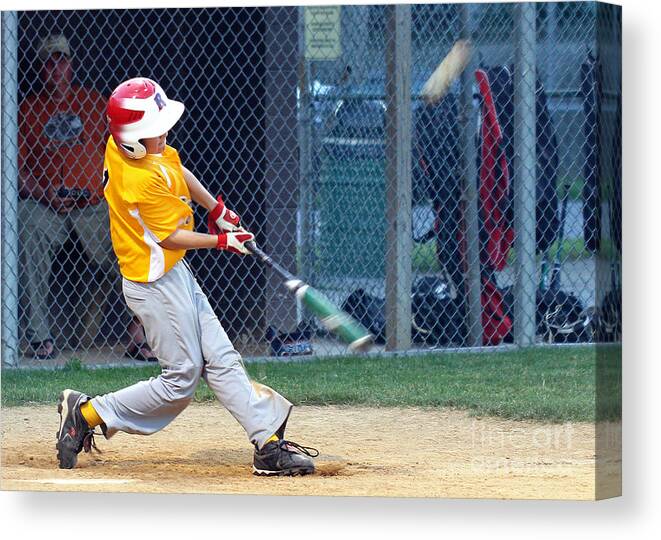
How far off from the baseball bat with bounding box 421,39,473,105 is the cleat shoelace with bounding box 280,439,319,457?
211 centimetres

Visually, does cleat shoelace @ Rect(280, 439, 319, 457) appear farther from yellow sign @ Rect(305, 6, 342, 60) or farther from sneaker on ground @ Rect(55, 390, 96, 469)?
yellow sign @ Rect(305, 6, 342, 60)

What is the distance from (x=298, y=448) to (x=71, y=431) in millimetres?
886

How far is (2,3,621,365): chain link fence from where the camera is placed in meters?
7.91

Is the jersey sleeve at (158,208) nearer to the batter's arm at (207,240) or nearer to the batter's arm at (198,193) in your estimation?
the batter's arm at (207,240)

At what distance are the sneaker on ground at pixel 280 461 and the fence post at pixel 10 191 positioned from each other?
1.60m

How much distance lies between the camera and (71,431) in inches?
263

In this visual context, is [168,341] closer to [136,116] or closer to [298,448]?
[298,448]

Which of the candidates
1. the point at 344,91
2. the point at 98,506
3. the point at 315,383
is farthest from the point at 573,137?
the point at 98,506

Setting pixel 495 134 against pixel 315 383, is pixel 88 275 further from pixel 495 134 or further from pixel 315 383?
pixel 495 134

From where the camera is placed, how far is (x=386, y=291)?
8.16 meters

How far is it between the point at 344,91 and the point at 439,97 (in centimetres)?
46

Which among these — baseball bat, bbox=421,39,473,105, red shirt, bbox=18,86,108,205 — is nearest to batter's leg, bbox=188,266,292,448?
red shirt, bbox=18,86,108,205

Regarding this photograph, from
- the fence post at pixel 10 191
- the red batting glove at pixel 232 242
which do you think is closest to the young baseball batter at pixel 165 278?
the red batting glove at pixel 232 242

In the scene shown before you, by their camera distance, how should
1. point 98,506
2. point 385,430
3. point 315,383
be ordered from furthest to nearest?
1. point 315,383
2. point 385,430
3. point 98,506
